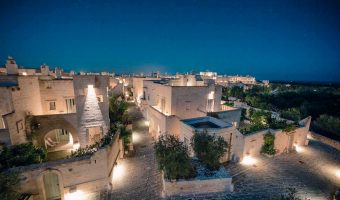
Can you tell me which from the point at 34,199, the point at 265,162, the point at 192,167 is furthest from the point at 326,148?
the point at 34,199

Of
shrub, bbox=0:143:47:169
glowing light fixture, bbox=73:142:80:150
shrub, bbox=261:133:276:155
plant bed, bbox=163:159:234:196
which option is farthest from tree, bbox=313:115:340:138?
shrub, bbox=0:143:47:169

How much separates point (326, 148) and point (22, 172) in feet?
91.9

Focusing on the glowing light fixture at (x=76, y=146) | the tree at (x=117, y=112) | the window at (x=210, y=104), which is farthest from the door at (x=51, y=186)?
the window at (x=210, y=104)

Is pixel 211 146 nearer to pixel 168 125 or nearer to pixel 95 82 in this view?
pixel 168 125

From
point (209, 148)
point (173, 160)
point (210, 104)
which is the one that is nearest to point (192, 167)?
point (209, 148)

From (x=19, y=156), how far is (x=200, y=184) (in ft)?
36.9

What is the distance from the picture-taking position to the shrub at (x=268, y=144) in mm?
15664

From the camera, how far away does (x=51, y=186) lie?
381 inches

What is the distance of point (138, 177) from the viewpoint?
40.2ft

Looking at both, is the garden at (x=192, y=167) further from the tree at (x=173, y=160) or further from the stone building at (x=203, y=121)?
the stone building at (x=203, y=121)

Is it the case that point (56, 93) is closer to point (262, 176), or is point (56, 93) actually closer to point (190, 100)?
point (190, 100)

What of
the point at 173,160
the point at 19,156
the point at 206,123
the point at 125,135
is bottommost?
the point at 125,135

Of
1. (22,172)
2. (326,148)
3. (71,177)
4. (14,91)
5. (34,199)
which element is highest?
(14,91)

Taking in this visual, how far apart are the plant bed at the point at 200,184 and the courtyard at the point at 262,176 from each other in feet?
1.03
